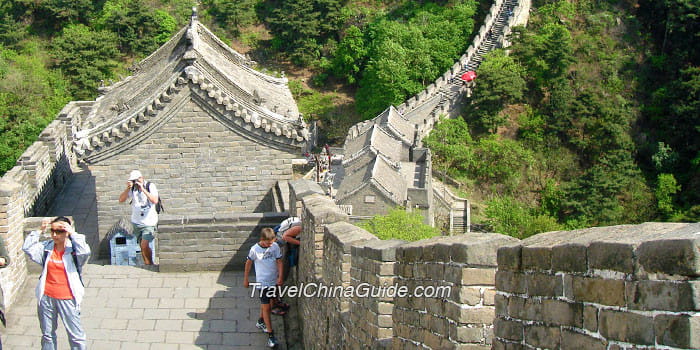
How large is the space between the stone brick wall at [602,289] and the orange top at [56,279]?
5.69 meters

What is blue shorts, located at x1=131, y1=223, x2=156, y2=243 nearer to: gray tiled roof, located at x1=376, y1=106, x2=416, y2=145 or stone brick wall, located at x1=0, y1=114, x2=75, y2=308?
stone brick wall, located at x1=0, y1=114, x2=75, y2=308

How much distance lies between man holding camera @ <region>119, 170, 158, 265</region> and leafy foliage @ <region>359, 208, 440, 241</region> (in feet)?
67.7

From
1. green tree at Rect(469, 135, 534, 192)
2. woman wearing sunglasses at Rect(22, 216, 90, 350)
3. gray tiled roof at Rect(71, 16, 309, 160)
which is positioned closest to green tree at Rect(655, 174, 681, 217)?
green tree at Rect(469, 135, 534, 192)

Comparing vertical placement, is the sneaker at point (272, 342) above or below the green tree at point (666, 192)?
below

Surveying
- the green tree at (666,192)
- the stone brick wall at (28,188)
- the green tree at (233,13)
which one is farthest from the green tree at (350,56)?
the stone brick wall at (28,188)

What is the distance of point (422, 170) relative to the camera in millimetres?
45438

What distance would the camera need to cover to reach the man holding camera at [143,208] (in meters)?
13.0

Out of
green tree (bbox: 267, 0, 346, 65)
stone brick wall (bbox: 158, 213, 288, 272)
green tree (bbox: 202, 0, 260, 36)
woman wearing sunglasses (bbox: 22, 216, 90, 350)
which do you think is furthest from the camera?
green tree (bbox: 202, 0, 260, 36)

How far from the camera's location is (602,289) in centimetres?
360

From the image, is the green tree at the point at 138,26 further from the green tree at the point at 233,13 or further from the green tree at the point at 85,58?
the green tree at the point at 233,13

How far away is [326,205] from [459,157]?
4234 centimetres

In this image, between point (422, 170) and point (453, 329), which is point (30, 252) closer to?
point (453, 329)

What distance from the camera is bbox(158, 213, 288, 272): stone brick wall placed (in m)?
13.2

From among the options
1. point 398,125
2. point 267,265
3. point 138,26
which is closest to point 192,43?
point 267,265
